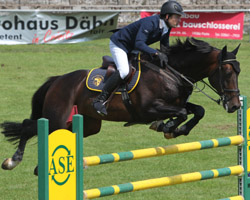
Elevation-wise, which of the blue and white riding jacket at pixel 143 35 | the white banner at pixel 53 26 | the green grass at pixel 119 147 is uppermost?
the white banner at pixel 53 26

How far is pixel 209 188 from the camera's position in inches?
304

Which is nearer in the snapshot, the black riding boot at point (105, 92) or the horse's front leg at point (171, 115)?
the horse's front leg at point (171, 115)

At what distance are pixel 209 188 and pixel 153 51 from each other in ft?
6.32

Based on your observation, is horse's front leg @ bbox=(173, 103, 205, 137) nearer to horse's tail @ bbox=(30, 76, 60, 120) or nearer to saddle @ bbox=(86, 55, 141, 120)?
saddle @ bbox=(86, 55, 141, 120)

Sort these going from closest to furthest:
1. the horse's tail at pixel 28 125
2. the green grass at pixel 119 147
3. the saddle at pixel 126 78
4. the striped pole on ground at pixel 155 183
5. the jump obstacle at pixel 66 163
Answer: the jump obstacle at pixel 66 163
the striped pole on ground at pixel 155 183
the saddle at pixel 126 78
the green grass at pixel 119 147
the horse's tail at pixel 28 125

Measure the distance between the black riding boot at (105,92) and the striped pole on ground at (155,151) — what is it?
1.64 m

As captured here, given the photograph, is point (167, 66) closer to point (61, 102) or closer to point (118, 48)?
point (118, 48)

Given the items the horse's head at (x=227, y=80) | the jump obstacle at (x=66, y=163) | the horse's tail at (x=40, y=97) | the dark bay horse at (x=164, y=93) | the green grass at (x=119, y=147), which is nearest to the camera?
the jump obstacle at (x=66, y=163)

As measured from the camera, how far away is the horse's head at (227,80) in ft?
22.3

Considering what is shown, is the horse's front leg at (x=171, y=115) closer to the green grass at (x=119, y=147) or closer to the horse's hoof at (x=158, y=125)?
the horse's hoof at (x=158, y=125)

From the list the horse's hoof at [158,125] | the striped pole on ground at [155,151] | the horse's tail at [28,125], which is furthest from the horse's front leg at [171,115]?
the horse's tail at [28,125]

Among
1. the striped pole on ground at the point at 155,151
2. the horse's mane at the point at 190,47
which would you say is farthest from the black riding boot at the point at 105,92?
the striped pole on ground at the point at 155,151

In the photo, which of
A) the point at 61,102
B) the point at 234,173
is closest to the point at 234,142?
the point at 234,173

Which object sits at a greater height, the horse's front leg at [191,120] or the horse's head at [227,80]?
the horse's head at [227,80]
